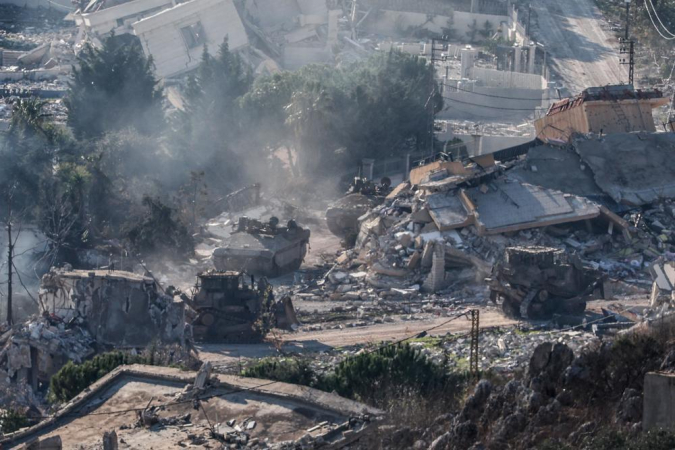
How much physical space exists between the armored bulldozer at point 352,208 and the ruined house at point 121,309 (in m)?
12.2

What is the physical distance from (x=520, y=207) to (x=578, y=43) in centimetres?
3206

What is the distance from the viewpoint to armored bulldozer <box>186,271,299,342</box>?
32.9m

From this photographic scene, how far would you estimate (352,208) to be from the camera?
44312 mm

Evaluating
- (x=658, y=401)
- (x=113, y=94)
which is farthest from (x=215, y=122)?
(x=658, y=401)

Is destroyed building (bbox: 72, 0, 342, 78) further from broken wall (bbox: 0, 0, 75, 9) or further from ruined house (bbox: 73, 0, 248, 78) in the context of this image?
broken wall (bbox: 0, 0, 75, 9)

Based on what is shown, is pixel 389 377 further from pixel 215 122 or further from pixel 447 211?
pixel 215 122

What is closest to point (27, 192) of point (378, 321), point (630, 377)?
point (378, 321)

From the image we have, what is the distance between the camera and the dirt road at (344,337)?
31250 millimetres

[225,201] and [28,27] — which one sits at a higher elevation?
[28,27]

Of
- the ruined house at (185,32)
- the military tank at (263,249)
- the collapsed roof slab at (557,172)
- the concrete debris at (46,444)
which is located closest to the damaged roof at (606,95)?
the collapsed roof slab at (557,172)

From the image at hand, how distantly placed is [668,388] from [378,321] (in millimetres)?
15486

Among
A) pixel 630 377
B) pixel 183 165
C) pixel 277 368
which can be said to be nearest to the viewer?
pixel 630 377

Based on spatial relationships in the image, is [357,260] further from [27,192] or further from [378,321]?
[27,192]

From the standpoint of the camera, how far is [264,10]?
7562 cm
